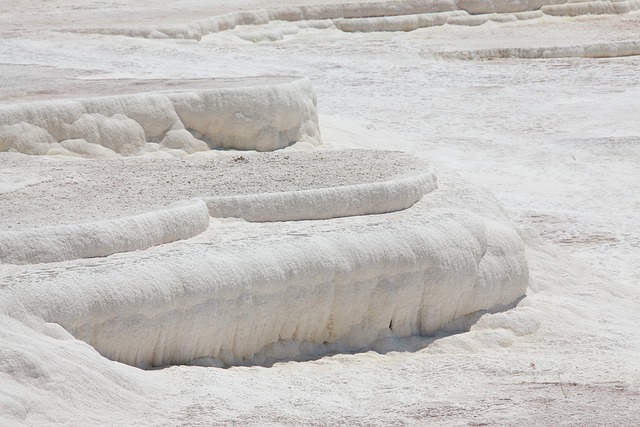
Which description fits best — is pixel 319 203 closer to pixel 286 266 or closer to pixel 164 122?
pixel 286 266

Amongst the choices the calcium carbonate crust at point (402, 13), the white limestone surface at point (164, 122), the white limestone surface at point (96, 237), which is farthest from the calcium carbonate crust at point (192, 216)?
the calcium carbonate crust at point (402, 13)

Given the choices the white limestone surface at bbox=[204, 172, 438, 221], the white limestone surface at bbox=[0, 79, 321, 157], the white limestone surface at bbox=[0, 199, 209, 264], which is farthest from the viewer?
the white limestone surface at bbox=[0, 79, 321, 157]

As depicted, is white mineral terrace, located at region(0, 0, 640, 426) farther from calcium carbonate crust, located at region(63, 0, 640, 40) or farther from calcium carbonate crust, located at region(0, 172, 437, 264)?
calcium carbonate crust, located at region(63, 0, 640, 40)

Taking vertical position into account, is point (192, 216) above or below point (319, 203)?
above

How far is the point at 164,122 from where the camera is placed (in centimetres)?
827

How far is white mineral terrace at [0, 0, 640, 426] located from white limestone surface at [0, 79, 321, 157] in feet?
0.05

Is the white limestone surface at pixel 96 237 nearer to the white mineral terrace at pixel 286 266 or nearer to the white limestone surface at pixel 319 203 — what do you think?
the white mineral terrace at pixel 286 266

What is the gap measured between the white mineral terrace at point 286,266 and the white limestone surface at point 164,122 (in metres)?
0.01

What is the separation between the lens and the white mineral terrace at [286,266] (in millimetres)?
4762

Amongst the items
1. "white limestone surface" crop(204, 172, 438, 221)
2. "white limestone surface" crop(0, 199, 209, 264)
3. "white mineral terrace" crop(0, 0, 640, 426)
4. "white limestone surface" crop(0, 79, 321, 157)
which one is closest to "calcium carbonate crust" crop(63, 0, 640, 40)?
"white mineral terrace" crop(0, 0, 640, 426)

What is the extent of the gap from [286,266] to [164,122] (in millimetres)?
3031

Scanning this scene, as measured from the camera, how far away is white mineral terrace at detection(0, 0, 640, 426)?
4.76m

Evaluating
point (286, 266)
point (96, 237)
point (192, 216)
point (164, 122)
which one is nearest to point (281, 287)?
point (286, 266)

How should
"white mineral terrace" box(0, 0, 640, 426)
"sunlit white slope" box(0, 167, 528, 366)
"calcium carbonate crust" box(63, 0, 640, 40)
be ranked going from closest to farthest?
"white mineral terrace" box(0, 0, 640, 426)
"sunlit white slope" box(0, 167, 528, 366)
"calcium carbonate crust" box(63, 0, 640, 40)
